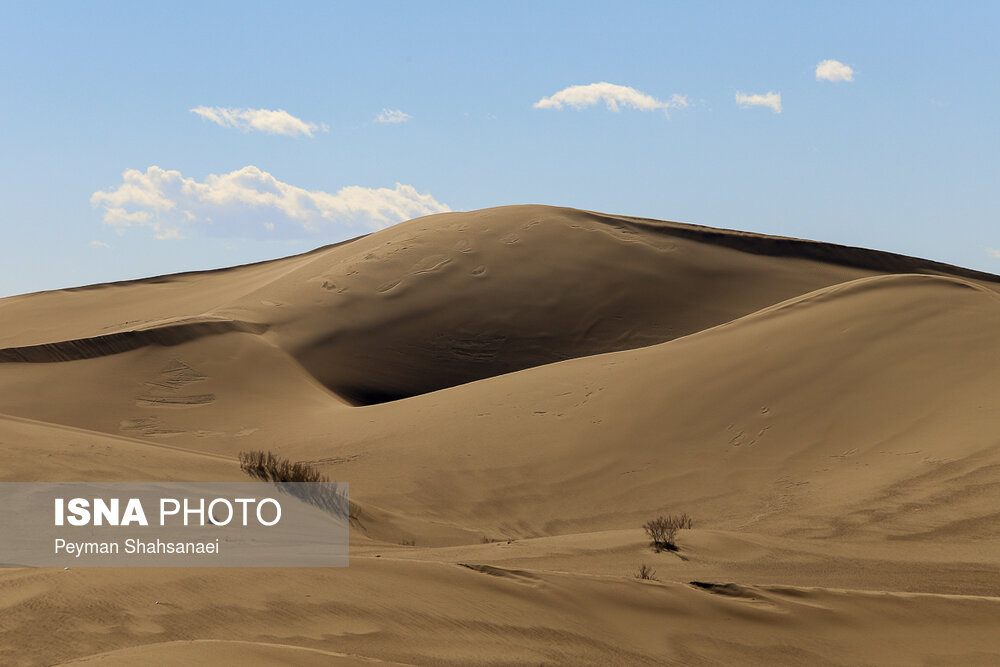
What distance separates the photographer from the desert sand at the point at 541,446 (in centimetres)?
493

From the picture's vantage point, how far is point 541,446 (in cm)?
1280

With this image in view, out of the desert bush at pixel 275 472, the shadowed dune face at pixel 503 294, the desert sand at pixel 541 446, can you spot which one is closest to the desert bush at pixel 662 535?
the desert sand at pixel 541 446

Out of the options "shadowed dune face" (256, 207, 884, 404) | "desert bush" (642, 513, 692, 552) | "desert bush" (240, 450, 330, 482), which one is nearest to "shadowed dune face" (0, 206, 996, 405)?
"shadowed dune face" (256, 207, 884, 404)

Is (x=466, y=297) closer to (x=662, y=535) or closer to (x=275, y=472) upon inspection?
(x=275, y=472)

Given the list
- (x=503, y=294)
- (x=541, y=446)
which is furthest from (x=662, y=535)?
(x=503, y=294)

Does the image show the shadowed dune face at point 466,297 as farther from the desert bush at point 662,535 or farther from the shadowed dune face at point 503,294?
the desert bush at point 662,535

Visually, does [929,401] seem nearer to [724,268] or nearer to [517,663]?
[517,663]

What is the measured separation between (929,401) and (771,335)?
3.19 meters

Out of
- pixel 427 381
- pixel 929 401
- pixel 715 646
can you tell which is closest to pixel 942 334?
pixel 929 401

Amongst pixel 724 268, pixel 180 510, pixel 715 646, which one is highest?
pixel 724 268

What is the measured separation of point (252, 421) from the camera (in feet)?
54.1

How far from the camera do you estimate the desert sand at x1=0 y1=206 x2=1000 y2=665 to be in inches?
194

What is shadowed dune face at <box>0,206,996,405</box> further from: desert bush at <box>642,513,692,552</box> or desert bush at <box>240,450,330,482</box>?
desert bush at <box>642,513,692,552</box>

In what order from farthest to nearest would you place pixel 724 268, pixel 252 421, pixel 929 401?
pixel 724 268 < pixel 252 421 < pixel 929 401
